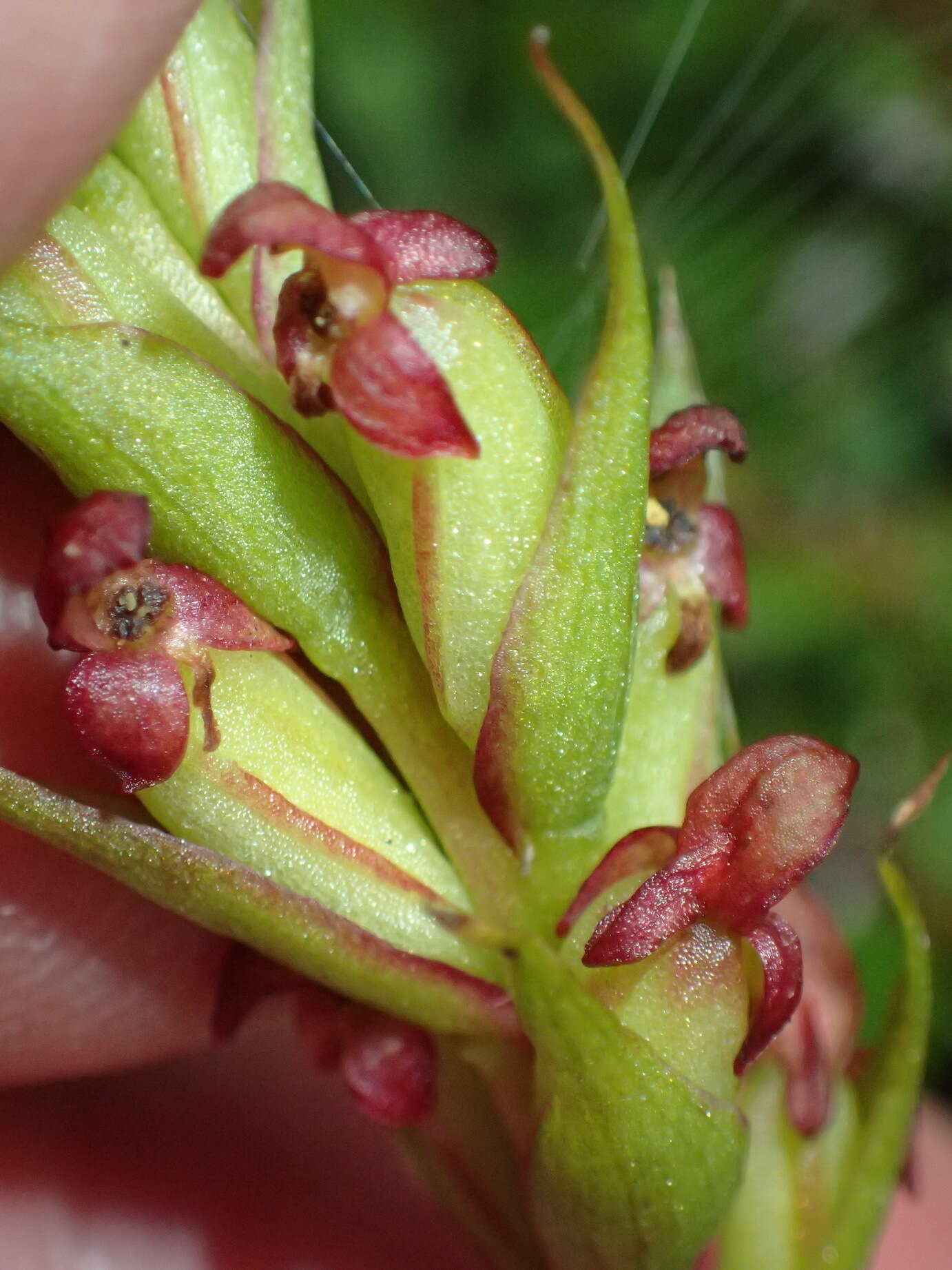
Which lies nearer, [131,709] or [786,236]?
[131,709]

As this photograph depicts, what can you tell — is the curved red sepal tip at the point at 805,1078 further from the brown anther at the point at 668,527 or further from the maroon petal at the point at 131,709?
the maroon petal at the point at 131,709

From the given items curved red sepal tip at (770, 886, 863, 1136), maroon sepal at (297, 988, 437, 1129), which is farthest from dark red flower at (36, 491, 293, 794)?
curved red sepal tip at (770, 886, 863, 1136)

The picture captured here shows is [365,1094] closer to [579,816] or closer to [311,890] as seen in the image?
[311,890]

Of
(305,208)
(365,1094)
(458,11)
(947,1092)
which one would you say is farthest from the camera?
(458,11)

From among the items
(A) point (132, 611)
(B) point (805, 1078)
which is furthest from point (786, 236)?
(A) point (132, 611)

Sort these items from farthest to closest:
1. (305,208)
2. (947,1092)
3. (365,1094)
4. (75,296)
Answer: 1. (947,1092)
2. (365,1094)
3. (75,296)
4. (305,208)

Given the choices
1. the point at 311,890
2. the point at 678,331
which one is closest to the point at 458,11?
the point at 678,331

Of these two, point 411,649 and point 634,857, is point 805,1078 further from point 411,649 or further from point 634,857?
point 411,649
